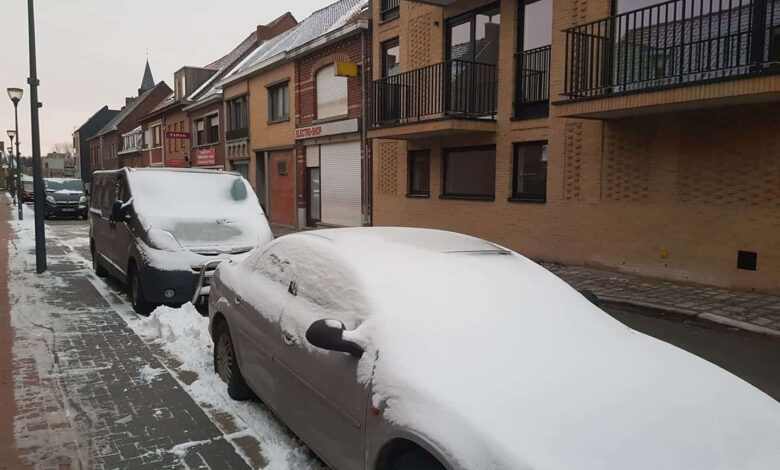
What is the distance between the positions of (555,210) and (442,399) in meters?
9.54

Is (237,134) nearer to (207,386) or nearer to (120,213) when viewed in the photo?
(120,213)

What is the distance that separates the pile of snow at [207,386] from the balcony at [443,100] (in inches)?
291

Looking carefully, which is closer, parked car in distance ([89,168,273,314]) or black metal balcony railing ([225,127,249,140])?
parked car in distance ([89,168,273,314])

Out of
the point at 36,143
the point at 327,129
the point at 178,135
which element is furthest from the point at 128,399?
the point at 178,135

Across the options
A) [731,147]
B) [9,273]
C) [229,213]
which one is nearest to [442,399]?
[229,213]

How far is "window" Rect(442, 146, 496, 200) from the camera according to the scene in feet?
43.0

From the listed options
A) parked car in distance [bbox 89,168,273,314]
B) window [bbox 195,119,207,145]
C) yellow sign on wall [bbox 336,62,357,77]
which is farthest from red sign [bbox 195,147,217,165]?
parked car in distance [bbox 89,168,273,314]

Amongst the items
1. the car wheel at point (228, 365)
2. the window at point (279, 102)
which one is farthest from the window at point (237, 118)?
the car wheel at point (228, 365)

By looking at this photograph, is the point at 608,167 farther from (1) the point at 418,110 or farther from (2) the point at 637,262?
(1) the point at 418,110

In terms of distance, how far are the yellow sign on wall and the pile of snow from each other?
11171 millimetres

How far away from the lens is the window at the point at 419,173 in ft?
48.9

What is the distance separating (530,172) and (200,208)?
6949 mm

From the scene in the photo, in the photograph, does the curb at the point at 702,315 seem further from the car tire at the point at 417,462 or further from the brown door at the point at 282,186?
the brown door at the point at 282,186

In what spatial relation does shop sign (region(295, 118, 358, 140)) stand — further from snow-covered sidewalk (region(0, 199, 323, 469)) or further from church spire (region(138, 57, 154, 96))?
church spire (region(138, 57, 154, 96))
